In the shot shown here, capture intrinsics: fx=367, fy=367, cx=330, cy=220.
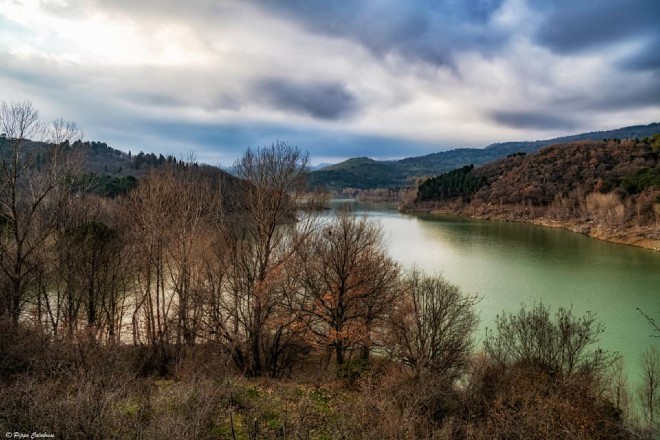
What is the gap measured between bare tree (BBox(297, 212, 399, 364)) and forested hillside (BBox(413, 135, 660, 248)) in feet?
178

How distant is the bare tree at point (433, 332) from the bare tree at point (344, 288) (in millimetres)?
1112

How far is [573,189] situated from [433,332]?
100286 millimetres

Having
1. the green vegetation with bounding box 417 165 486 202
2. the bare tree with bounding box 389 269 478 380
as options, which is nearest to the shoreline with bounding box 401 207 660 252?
the green vegetation with bounding box 417 165 486 202

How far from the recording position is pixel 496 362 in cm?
1548

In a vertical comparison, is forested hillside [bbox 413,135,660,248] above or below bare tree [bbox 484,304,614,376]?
above

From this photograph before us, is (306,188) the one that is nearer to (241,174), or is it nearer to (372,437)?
(241,174)

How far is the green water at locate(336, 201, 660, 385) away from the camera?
21.6 meters

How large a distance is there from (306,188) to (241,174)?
10.5ft

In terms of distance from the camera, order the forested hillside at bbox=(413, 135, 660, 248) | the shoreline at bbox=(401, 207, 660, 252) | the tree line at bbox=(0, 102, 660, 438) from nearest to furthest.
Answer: the tree line at bbox=(0, 102, 660, 438) < the shoreline at bbox=(401, 207, 660, 252) < the forested hillside at bbox=(413, 135, 660, 248)

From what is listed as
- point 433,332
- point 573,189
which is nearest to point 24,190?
point 433,332

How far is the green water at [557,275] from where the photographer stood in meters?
21.6

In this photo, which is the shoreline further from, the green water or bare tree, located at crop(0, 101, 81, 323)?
bare tree, located at crop(0, 101, 81, 323)

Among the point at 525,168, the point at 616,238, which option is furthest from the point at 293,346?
the point at 525,168

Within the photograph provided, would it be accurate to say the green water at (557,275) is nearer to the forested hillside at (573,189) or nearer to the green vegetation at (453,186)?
the forested hillside at (573,189)
